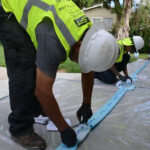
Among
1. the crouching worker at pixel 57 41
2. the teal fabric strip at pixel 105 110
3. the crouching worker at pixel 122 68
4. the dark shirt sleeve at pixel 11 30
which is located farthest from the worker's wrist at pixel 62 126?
the crouching worker at pixel 122 68

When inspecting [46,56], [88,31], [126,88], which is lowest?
[126,88]

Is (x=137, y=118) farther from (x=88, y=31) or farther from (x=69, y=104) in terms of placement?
(x=88, y=31)

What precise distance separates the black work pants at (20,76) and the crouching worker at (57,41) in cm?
16

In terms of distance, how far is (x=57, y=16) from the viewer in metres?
1.07

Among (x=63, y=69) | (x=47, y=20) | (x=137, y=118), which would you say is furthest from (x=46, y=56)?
(x=63, y=69)

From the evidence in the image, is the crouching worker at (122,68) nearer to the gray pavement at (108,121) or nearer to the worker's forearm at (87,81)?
the gray pavement at (108,121)

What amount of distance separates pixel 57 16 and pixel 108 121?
1.07m

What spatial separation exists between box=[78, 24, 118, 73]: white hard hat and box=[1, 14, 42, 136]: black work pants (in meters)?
0.37

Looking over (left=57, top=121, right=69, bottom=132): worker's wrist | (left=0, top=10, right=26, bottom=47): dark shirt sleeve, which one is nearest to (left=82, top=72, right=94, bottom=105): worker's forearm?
(left=57, top=121, right=69, bottom=132): worker's wrist

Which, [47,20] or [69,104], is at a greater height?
[47,20]

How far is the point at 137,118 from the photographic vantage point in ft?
6.10

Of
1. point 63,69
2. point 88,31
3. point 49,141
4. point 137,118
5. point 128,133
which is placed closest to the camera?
point 88,31

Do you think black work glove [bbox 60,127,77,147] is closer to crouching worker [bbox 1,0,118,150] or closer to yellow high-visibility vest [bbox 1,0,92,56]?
crouching worker [bbox 1,0,118,150]

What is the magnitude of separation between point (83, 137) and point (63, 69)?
3211 mm
